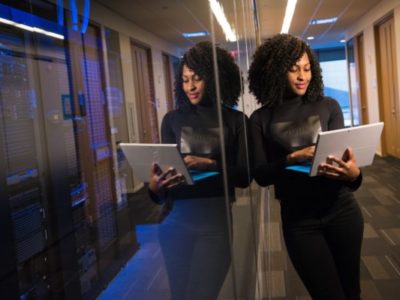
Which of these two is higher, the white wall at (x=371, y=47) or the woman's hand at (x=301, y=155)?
the white wall at (x=371, y=47)

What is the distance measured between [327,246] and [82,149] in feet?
3.54

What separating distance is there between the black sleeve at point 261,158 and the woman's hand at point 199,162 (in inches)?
21.8

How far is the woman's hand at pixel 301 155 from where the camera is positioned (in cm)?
131

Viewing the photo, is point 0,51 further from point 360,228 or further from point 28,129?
point 360,228

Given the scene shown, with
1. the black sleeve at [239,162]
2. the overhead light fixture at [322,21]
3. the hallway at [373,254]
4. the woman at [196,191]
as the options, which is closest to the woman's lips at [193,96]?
the woman at [196,191]

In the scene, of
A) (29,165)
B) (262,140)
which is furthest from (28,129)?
(262,140)

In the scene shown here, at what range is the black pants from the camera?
1387 mm

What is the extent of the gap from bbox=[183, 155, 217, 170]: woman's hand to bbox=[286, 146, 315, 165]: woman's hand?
0.55 m

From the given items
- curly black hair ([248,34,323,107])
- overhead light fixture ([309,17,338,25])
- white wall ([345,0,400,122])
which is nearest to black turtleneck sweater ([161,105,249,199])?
curly black hair ([248,34,323,107])

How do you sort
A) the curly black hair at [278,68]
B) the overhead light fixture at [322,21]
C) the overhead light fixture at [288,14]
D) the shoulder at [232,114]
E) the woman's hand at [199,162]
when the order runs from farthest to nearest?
the overhead light fixture at [322,21] → the overhead light fixture at [288,14] → the curly black hair at [278,68] → the shoulder at [232,114] → the woman's hand at [199,162]

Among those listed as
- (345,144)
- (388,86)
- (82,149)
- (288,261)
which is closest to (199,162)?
(82,149)

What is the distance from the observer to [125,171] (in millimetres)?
554

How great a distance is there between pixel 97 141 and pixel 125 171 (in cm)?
6

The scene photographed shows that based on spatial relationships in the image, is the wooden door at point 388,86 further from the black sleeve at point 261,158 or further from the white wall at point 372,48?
the black sleeve at point 261,158
